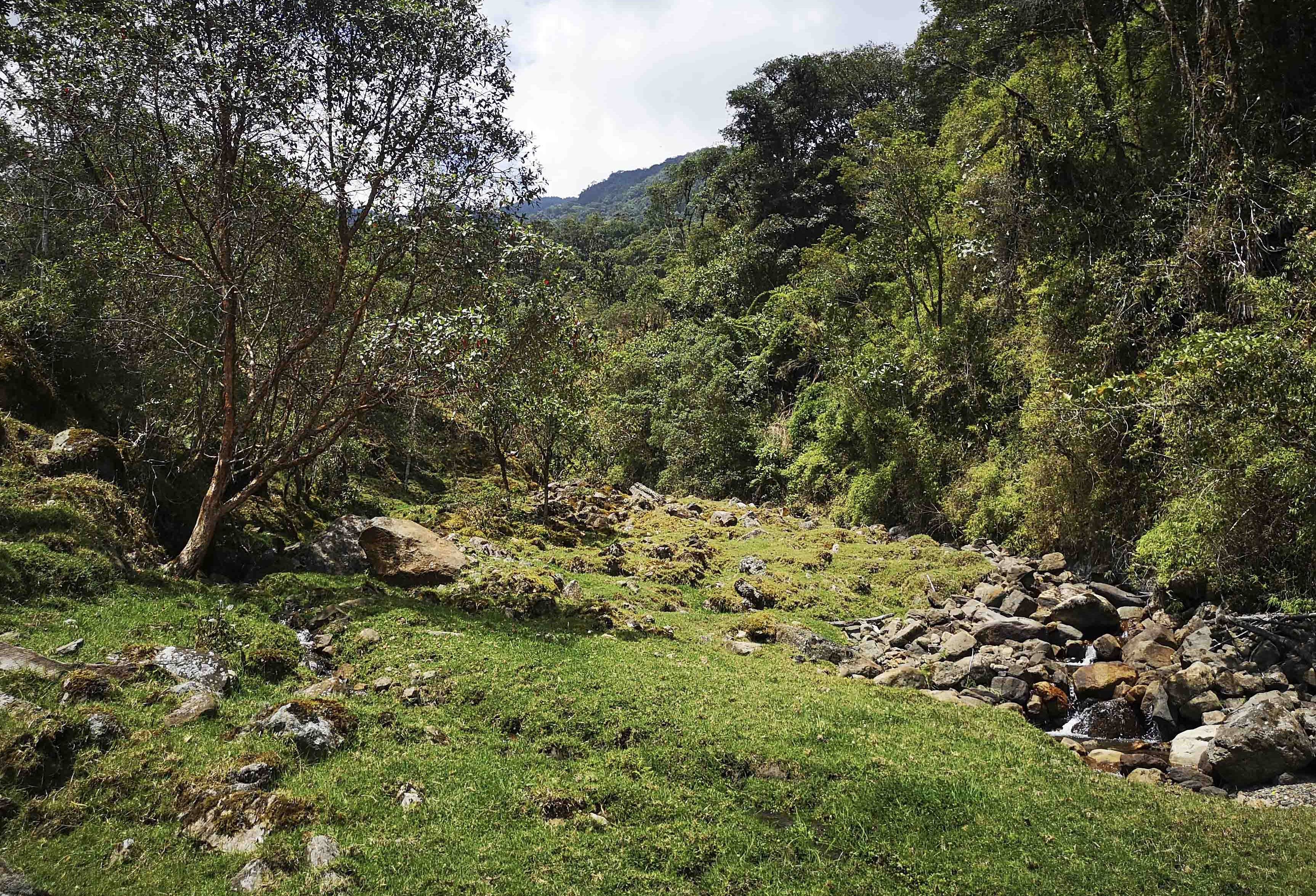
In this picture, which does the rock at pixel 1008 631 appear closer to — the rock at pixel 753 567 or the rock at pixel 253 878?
the rock at pixel 753 567

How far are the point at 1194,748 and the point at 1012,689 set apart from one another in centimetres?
241

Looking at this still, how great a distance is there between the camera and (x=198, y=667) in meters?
8.78

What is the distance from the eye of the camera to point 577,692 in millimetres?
9836

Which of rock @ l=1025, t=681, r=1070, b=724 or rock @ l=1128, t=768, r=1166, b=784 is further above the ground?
rock @ l=1128, t=768, r=1166, b=784

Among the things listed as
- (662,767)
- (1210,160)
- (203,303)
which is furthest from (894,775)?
(203,303)

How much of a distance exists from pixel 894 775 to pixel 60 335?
18.5m

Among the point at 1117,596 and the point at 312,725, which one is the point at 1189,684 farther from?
the point at 312,725

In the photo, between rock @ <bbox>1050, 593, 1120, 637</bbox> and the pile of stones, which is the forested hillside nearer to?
rock @ <bbox>1050, 593, 1120, 637</bbox>

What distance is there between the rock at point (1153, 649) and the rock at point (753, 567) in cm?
855

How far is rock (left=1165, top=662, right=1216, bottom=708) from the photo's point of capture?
1024 centimetres

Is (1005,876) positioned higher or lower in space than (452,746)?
lower

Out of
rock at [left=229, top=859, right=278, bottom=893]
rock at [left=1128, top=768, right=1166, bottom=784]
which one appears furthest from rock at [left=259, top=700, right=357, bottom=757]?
rock at [left=1128, top=768, right=1166, bottom=784]

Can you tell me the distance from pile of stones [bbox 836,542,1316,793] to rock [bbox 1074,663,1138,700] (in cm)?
2

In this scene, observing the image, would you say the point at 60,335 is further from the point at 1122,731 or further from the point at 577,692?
the point at 1122,731
